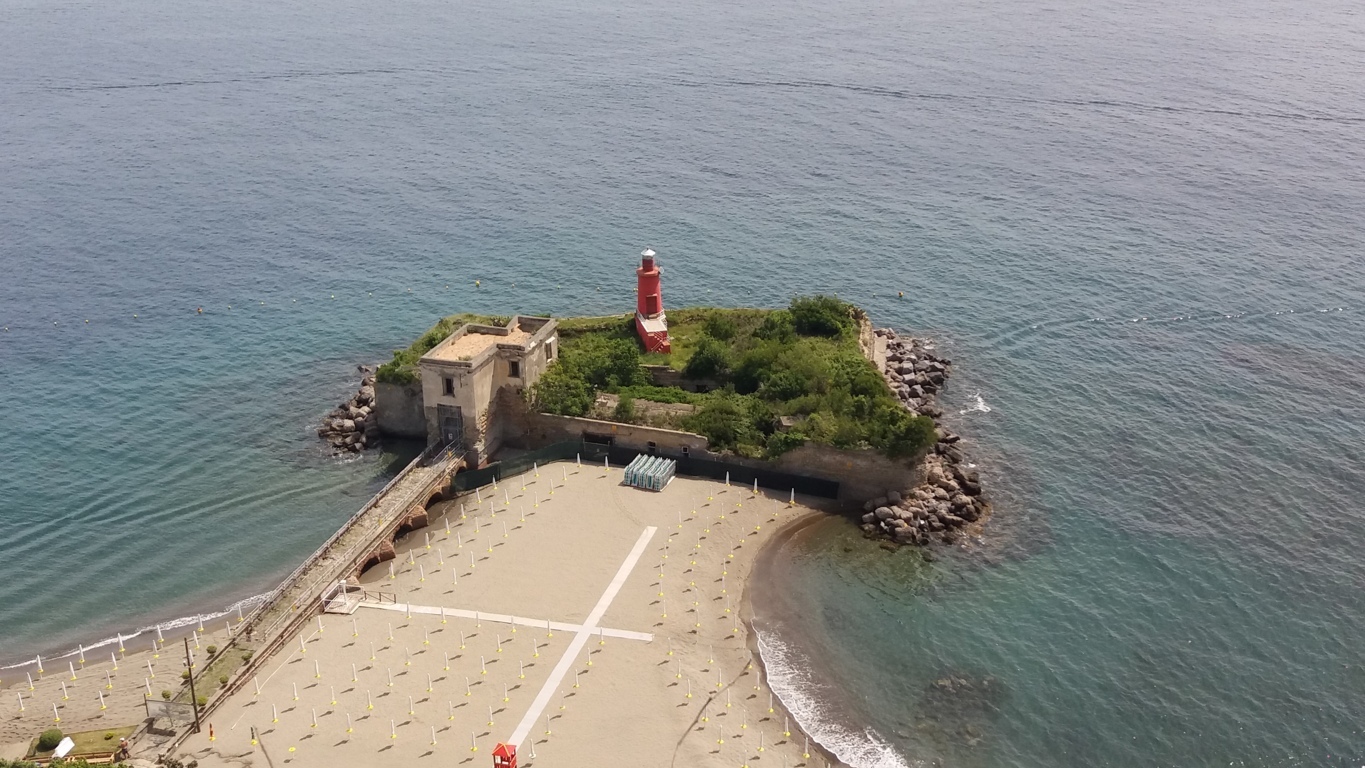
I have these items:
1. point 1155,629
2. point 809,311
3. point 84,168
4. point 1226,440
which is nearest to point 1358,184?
point 1226,440

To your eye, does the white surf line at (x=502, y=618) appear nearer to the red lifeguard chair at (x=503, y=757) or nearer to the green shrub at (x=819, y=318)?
the red lifeguard chair at (x=503, y=757)

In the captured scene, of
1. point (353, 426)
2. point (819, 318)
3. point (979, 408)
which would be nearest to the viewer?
point (353, 426)

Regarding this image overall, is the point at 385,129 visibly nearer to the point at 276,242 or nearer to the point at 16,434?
the point at 276,242

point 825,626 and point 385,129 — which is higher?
point 385,129

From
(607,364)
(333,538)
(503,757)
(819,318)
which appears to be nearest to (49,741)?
(333,538)

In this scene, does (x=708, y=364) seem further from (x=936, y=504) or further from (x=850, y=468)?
(x=936, y=504)

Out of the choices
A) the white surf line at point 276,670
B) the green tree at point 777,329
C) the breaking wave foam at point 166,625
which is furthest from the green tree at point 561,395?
the white surf line at point 276,670
